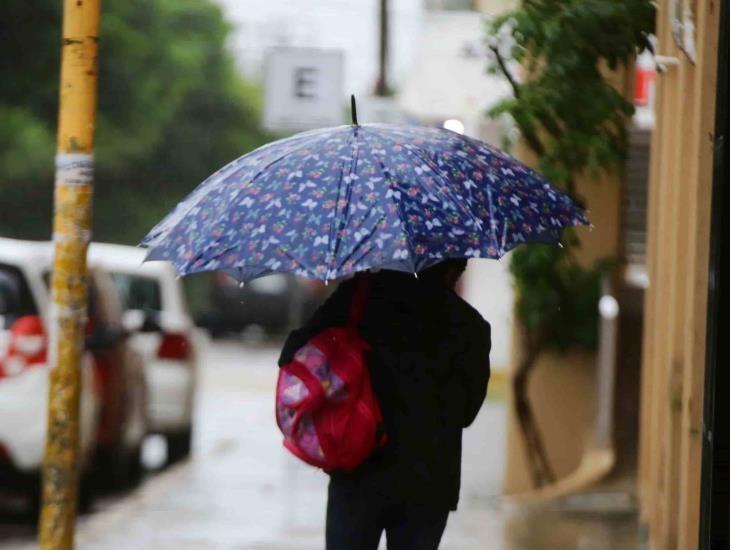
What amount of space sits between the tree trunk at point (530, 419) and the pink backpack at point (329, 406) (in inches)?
264

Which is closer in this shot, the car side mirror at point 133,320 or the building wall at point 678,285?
the building wall at point 678,285

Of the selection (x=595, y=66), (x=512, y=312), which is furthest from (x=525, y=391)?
(x=595, y=66)

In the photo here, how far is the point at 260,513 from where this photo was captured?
34.0 ft

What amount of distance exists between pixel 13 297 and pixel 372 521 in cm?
537

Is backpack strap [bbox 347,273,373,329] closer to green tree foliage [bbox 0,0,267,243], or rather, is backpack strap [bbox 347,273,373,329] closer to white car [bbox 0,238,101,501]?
white car [bbox 0,238,101,501]

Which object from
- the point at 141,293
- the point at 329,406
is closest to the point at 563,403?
the point at 141,293

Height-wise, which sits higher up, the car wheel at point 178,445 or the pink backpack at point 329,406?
the pink backpack at point 329,406

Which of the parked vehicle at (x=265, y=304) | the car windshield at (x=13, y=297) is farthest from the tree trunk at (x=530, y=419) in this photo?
the parked vehicle at (x=265, y=304)

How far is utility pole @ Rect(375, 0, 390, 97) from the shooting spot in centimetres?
2403

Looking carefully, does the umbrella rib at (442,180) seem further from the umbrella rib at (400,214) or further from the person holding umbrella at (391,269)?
the umbrella rib at (400,214)

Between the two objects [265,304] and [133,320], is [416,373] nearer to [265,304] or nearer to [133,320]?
[133,320]

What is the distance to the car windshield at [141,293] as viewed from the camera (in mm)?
14000

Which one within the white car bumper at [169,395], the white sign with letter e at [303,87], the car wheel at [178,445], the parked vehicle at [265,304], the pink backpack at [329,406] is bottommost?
the parked vehicle at [265,304]

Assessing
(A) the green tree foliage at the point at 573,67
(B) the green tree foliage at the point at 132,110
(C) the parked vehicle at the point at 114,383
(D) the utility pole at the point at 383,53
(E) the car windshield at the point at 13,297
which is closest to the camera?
(A) the green tree foliage at the point at 573,67
